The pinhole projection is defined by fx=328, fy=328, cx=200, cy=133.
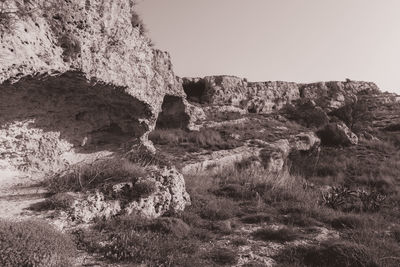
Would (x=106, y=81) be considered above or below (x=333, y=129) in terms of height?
above

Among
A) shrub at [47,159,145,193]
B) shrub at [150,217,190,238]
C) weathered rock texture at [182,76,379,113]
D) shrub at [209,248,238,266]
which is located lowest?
shrub at [209,248,238,266]

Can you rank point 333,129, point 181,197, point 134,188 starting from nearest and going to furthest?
point 134,188
point 181,197
point 333,129

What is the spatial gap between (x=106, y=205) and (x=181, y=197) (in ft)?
6.48

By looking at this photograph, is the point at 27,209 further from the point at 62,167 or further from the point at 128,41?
the point at 128,41

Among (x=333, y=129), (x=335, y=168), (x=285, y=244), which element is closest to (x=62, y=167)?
(x=285, y=244)

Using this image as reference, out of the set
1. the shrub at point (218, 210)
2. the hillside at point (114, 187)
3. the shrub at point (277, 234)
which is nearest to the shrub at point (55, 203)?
the hillside at point (114, 187)

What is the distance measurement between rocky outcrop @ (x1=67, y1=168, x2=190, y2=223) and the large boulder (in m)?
17.4

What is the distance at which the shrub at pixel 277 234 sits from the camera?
6574 mm

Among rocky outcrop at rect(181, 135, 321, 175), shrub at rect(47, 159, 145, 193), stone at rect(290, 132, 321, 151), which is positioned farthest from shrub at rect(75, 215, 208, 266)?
stone at rect(290, 132, 321, 151)

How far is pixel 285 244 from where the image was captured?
6.32m

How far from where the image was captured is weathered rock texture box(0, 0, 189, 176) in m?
6.14

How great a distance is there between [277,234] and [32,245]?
4451 millimetres

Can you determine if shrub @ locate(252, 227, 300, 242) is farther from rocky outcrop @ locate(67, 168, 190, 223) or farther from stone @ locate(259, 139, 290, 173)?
stone @ locate(259, 139, 290, 173)

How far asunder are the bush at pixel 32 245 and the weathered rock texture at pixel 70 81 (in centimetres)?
262
